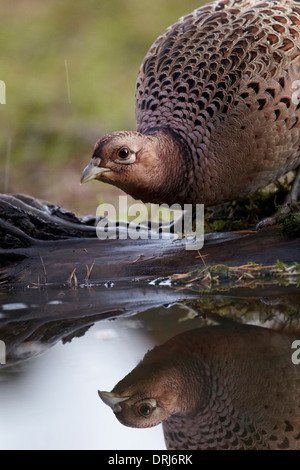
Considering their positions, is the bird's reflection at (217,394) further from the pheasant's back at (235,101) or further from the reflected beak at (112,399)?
the pheasant's back at (235,101)

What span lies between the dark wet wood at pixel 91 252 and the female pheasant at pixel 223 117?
0.42 metres

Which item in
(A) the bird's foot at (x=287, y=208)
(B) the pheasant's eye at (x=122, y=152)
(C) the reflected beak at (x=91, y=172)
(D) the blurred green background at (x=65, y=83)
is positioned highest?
(D) the blurred green background at (x=65, y=83)

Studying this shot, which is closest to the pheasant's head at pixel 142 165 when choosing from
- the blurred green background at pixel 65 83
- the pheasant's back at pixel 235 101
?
the pheasant's back at pixel 235 101

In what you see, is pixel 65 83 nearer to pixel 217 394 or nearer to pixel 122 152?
pixel 122 152

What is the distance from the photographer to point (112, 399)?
299cm

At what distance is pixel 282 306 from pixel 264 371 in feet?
3.40

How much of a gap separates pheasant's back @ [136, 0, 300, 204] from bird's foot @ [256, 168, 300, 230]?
0.28 metres

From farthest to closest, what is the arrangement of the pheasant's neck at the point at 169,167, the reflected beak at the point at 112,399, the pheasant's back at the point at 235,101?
the pheasant's back at the point at 235,101, the pheasant's neck at the point at 169,167, the reflected beak at the point at 112,399

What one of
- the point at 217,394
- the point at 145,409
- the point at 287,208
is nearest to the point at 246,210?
the point at 287,208

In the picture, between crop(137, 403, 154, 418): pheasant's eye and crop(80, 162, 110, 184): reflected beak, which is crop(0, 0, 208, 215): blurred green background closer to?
crop(80, 162, 110, 184): reflected beak

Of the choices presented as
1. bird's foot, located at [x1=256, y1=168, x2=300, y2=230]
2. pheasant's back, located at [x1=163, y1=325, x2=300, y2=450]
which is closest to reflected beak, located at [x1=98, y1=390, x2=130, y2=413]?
pheasant's back, located at [x1=163, y1=325, x2=300, y2=450]

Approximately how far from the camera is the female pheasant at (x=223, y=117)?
507cm

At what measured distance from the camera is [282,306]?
4086 mm

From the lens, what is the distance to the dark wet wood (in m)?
5.02
